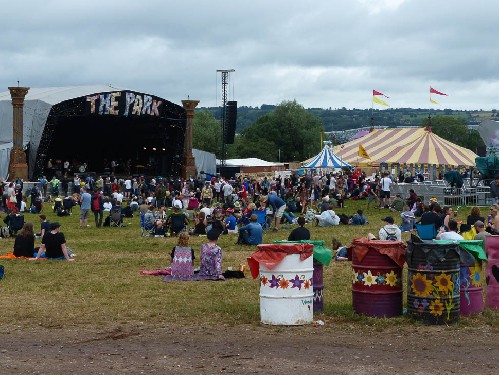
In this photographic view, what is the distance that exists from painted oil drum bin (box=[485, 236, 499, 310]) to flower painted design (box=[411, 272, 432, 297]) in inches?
50.6

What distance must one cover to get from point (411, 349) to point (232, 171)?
45516 millimetres

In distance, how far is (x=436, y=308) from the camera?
33.5ft

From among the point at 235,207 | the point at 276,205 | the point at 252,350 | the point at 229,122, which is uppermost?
the point at 229,122

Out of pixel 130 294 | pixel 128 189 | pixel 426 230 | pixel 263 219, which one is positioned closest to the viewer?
pixel 130 294

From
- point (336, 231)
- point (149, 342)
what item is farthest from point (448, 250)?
point (336, 231)

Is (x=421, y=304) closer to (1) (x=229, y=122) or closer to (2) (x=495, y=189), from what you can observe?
(2) (x=495, y=189)

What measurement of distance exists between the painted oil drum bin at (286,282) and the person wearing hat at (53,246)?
735cm

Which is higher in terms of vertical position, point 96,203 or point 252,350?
point 96,203

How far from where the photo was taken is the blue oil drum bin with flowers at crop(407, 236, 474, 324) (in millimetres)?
10000

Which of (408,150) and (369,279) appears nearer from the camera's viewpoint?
(369,279)

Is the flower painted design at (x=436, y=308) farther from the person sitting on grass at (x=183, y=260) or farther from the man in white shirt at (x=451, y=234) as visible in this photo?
the person sitting on grass at (x=183, y=260)

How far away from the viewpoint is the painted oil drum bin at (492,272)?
10953 millimetres

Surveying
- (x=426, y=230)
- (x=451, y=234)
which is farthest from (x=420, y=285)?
(x=426, y=230)

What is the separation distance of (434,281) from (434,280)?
1 centimetres
